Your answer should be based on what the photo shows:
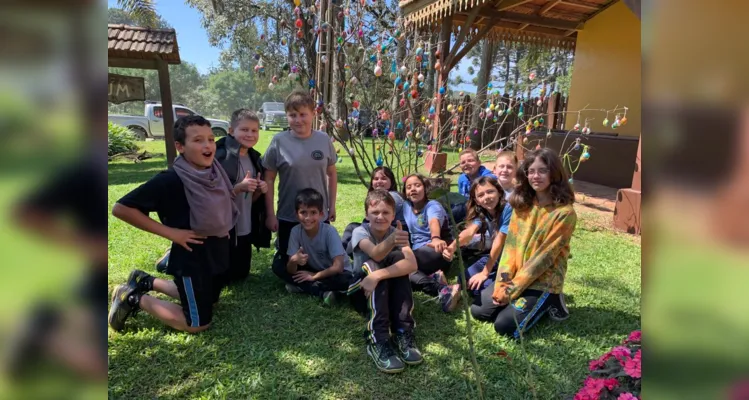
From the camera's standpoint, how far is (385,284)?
265 centimetres

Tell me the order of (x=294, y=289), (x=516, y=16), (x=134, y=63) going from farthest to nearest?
(x=516, y=16)
(x=134, y=63)
(x=294, y=289)

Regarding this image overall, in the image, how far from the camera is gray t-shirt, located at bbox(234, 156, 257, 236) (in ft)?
10.4

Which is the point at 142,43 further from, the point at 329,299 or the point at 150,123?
the point at 150,123

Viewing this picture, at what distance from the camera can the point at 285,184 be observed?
334 centimetres

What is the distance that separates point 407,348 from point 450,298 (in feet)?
2.19

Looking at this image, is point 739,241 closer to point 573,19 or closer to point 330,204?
point 330,204

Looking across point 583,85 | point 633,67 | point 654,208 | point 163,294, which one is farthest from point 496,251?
point 583,85

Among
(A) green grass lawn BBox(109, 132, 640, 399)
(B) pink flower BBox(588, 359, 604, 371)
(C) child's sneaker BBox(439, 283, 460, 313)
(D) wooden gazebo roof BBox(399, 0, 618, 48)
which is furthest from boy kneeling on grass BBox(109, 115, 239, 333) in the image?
(D) wooden gazebo roof BBox(399, 0, 618, 48)

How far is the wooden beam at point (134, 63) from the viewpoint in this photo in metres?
5.69

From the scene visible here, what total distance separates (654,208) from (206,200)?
247cm

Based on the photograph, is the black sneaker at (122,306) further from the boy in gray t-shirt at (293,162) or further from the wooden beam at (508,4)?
the wooden beam at (508,4)

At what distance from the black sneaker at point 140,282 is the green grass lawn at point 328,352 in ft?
0.67

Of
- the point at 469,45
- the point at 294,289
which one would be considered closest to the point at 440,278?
the point at 294,289

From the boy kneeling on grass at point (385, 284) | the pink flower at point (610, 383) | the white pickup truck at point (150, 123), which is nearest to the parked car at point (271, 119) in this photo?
the white pickup truck at point (150, 123)
